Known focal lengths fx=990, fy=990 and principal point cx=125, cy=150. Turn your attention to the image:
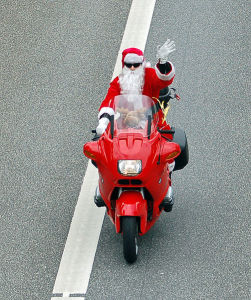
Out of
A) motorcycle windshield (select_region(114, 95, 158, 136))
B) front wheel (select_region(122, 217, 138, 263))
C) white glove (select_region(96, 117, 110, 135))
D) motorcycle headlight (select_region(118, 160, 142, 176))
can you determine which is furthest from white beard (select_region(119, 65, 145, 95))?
front wheel (select_region(122, 217, 138, 263))

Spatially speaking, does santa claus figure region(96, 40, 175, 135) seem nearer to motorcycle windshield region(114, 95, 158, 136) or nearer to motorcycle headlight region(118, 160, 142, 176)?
motorcycle windshield region(114, 95, 158, 136)

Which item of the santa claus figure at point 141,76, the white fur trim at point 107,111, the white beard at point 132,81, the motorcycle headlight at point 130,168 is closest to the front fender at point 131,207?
the motorcycle headlight at point 130,168

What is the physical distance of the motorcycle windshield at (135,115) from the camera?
29.1 feet

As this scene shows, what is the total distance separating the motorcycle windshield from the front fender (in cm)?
56

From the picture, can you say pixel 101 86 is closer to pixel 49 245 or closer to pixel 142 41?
pixel 142 41

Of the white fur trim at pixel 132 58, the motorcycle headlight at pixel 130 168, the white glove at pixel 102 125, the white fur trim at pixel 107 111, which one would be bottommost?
the motorcycle headlight at pixel 130 168

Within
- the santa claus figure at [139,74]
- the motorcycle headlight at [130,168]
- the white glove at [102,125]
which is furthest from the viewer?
the santa claus figure at [139,74]

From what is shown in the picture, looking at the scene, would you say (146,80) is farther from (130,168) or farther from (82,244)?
(82,244)

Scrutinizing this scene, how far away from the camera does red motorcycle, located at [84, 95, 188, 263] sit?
8.61m

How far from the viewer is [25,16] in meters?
13.6

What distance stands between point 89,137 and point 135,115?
213cm

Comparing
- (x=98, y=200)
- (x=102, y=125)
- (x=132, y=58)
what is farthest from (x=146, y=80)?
(x=98, y=200)

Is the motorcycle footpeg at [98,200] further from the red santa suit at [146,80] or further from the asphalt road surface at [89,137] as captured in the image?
the red santa suit at [146,80]

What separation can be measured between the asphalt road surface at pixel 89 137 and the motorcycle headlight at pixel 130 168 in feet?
3.37
